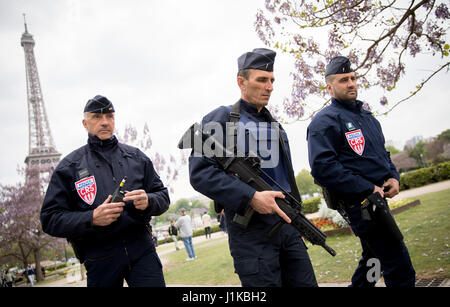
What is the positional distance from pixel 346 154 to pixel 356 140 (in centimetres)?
17

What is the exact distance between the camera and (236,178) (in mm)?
2471

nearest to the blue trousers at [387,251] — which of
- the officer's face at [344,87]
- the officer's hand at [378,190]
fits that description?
the officer's hand at [378,190]

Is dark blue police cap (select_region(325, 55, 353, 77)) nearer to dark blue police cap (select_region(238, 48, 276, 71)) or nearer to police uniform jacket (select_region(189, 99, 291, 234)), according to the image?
dark blue police cap (select_region(238, 48, 276, 71))

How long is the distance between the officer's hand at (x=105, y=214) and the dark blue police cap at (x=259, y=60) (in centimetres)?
163

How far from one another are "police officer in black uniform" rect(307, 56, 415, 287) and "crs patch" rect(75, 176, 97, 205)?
2.11 m

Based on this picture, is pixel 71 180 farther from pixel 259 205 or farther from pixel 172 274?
pixel 172 274

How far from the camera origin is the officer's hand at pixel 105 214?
2689 mm

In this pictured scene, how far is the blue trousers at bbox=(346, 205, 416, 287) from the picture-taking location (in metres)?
3.12

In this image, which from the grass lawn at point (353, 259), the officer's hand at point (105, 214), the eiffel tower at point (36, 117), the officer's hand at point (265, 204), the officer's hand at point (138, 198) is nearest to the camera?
the officer's hand at point (265, 204)

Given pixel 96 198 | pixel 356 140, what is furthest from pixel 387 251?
pixel 96 198

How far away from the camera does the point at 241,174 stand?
2.55 metres

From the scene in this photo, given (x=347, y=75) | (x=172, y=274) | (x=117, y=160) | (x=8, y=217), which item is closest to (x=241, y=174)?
(x=117, y=160)

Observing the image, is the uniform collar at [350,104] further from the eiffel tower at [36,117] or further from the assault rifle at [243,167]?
the eiffel tower at [36,117]
